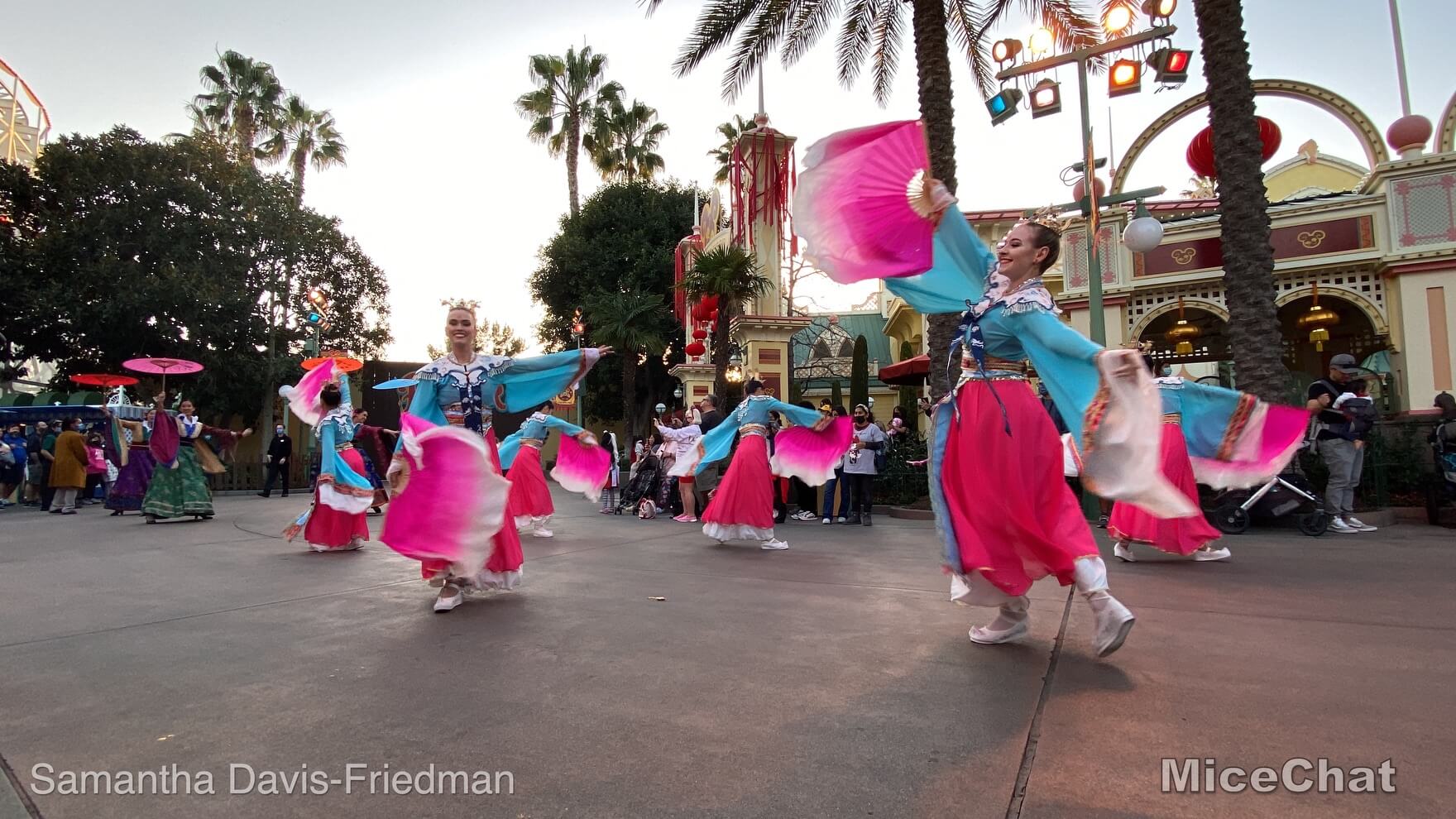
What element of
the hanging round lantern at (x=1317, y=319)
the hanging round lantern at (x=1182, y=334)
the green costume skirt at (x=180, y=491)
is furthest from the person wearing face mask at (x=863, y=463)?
the green costume skirt at (x=180, y=491)

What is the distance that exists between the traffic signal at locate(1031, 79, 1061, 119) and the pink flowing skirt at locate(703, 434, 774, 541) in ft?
25.6

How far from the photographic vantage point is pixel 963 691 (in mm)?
2893

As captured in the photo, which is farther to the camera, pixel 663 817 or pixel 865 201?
pixel 865 201

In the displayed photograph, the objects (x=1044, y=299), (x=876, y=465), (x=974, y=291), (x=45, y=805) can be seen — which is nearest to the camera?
(x=45, y=805)

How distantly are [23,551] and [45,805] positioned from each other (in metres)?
8.01

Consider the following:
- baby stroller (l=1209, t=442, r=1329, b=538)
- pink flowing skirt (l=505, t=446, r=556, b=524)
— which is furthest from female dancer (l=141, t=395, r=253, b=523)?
baby stroller (l=1209, t=442, r=1329, b=538)

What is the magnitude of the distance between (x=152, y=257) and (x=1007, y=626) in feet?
93.5

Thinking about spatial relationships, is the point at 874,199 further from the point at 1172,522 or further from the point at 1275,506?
the point at 1275,506

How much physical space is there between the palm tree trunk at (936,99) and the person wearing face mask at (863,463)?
3.87ft

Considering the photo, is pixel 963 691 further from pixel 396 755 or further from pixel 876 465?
pixel 876 465

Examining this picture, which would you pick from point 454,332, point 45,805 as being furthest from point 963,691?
point 454,332

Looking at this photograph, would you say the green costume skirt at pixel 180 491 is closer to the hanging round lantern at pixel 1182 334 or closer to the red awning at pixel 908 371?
the red awning at pixel 908 371

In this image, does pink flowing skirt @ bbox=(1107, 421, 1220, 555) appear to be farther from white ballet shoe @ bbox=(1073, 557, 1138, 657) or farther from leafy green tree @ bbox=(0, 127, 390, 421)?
leafy green tree @ bbox=(0, 127, 390, 421)

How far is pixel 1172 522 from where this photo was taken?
250 inches
